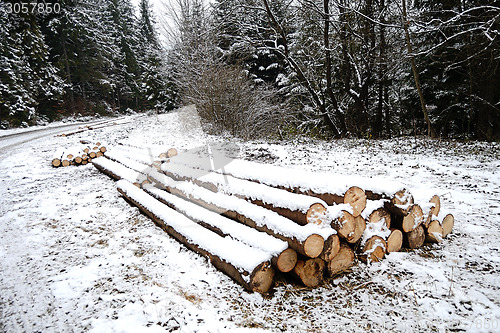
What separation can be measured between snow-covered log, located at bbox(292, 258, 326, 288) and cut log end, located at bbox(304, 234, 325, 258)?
0.15 m

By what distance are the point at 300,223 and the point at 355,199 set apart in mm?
718

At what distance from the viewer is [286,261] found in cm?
281

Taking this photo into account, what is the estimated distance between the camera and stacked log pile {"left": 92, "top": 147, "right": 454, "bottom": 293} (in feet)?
9.21

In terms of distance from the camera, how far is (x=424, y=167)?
21.1ft

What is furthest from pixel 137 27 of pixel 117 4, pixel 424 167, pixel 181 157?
pixel 424 167

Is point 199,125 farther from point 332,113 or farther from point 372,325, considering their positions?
point 372,325

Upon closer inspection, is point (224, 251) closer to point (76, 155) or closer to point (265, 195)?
point (265, 195)

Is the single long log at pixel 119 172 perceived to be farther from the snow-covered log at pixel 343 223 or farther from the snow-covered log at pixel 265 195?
the snow-covered log at pixel 343 223

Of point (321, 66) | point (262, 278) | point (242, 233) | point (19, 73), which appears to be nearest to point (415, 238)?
point (262, 278)

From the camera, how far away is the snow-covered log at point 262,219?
8.93 feet

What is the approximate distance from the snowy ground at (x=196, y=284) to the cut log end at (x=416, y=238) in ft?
0.32

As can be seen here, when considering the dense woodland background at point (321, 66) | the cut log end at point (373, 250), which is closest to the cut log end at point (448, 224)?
the cut log end at point (373, 250)

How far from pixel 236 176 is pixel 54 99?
80.4ft

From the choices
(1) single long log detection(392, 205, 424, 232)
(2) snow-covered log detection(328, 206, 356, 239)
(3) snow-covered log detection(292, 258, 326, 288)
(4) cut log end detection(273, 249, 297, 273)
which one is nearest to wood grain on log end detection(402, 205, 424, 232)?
(1) single long log detection(392, 205, 424, 232)
